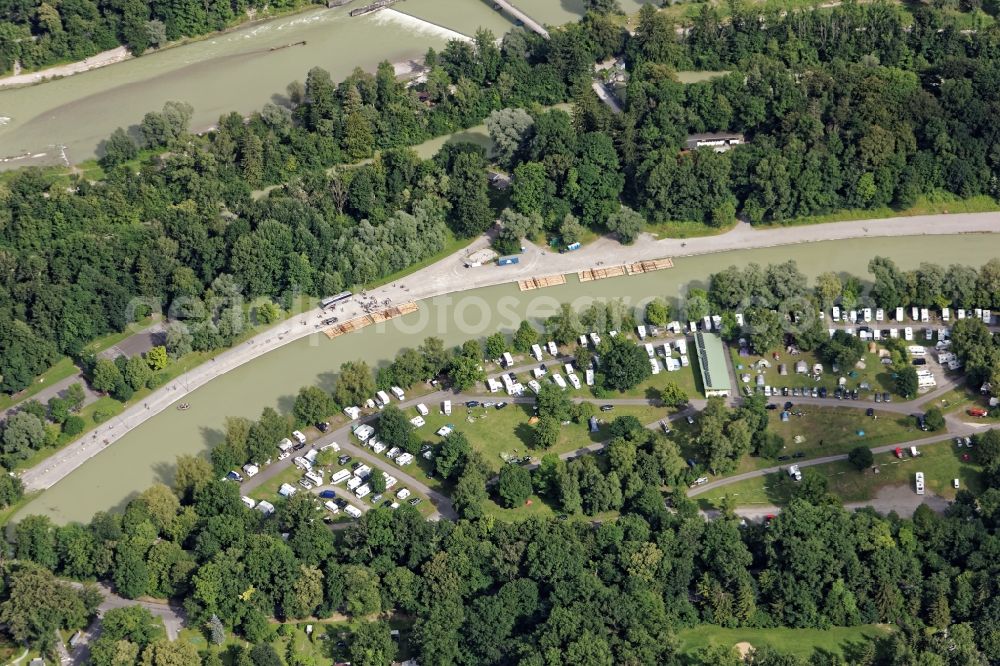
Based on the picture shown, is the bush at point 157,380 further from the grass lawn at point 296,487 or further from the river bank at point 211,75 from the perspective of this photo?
the river bank at point 211,75

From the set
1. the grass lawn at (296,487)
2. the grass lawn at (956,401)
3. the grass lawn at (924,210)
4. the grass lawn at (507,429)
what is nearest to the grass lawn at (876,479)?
the grass lawn at (956,401)

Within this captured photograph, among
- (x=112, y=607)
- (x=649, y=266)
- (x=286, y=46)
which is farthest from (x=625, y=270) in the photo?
(x=286, y=46)

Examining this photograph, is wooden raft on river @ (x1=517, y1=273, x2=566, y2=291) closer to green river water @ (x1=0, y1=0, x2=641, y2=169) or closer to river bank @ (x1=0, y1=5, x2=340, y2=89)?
green river water @ (x1=0, y1=0, x2=641, y2=169)

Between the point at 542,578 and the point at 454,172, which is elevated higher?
the point at 454,172

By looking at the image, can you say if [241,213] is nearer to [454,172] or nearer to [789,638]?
[454,172]

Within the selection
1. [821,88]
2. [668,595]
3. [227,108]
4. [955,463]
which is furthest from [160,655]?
[821,88]

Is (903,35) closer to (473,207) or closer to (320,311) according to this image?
(473,207)
